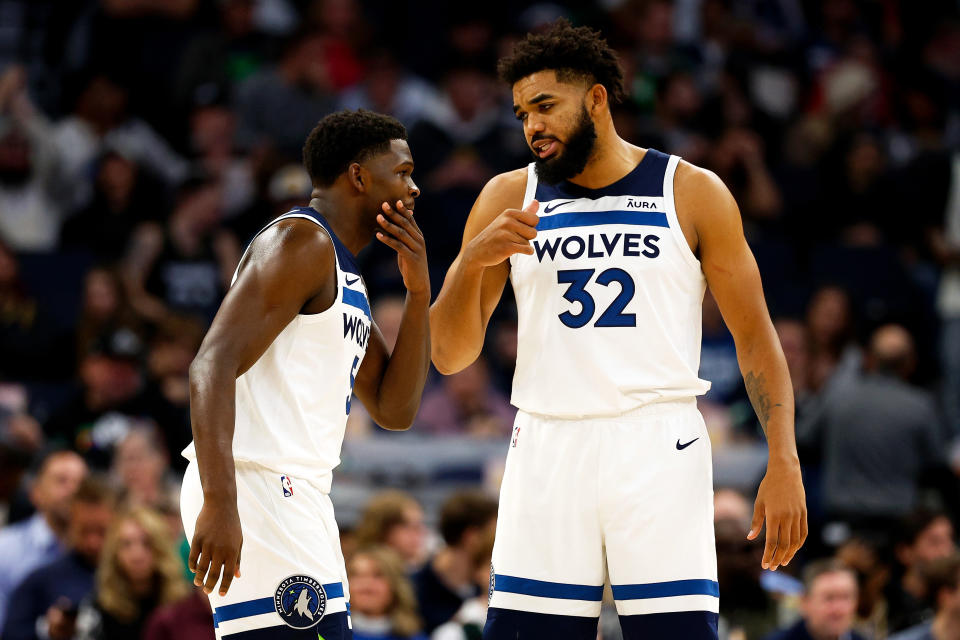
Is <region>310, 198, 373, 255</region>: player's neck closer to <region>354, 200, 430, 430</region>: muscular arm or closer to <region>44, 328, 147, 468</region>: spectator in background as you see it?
<region>354, 200, 430, 430</region>: muscular arm

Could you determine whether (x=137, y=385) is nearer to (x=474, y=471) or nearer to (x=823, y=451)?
→ (x=474, y=471)

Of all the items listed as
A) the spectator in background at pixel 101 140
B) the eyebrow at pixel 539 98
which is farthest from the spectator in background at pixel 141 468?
the eyebrow at pixel 539 98

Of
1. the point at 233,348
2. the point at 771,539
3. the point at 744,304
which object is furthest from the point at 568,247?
the point at 233,348

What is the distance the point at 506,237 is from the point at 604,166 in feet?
1.91

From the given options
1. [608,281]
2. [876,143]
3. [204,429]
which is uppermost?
[876,143]

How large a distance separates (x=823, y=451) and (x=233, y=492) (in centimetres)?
703

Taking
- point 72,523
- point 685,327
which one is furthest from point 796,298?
point 685,327

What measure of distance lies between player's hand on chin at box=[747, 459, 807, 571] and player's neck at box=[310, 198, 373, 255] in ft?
5.35

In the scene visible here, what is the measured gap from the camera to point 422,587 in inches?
335

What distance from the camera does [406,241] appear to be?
4.92m

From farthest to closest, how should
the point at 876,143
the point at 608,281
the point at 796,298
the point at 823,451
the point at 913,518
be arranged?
the point at 876,143 → the point at 796,298 → the point at 823,451 → the point at 913,518 → the point at 608,281

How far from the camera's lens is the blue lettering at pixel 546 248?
5111mm

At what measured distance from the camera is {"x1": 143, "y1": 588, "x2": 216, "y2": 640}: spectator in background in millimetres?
7543

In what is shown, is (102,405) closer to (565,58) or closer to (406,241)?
(406,241)
